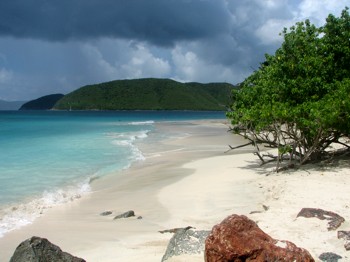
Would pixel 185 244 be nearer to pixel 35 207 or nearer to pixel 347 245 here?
pixel 347 245

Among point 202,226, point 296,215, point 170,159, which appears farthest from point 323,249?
point 170,159

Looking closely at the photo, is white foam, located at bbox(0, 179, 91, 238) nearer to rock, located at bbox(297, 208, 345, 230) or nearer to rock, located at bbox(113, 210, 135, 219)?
rock, located at bbox(113, 210, 135, 219)

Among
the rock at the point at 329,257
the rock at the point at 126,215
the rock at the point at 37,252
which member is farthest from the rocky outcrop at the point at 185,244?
the rock at the point at 126,215

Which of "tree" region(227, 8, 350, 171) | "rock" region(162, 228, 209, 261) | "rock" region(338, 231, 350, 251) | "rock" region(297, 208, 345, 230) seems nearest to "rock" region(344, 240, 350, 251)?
"rock" region(338, 231, 350, 251)

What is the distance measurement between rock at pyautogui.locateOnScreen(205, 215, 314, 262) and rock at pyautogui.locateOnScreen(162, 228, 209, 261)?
3.61 ft

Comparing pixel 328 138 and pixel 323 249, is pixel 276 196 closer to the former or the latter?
pixel 323 249

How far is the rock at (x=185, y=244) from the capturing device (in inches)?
238

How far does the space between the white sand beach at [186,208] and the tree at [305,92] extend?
1113 millimetres

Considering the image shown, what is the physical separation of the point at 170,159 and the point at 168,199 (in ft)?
29.7

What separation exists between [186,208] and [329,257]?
475cm

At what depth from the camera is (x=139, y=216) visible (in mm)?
9562

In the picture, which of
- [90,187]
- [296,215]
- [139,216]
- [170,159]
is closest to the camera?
[296,215]

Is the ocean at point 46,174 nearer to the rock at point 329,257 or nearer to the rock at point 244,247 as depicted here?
the rock at point 244,247

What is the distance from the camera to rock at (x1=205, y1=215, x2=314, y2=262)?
4.80 metres
